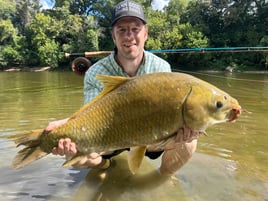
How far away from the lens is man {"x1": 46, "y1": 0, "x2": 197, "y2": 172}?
11.5 feet

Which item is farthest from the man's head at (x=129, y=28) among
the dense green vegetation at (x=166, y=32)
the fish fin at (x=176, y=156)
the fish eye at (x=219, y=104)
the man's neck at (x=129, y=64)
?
the dense green vegetation at (x=166, y=32)

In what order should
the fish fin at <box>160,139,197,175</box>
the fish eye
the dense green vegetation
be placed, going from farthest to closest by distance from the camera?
the dense green vegetation, the fish fin at <box>160,139,197,175</box>, the fish eye

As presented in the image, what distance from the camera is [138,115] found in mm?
2578

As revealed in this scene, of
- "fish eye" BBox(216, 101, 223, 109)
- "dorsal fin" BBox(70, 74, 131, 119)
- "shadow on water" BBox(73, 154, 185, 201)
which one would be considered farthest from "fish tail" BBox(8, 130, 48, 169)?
"fish eye" BBox(216, 101, 223, 109)

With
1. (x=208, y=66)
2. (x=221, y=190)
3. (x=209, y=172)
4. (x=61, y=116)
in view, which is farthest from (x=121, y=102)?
(x=208, y=66)

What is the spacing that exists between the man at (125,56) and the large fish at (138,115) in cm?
86

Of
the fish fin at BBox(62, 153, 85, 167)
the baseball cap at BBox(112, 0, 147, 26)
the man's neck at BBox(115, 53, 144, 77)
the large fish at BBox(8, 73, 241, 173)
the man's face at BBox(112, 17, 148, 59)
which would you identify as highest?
the baseball cap at BBox(112, 0, 147, 26)

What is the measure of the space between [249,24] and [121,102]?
4071 centimetres

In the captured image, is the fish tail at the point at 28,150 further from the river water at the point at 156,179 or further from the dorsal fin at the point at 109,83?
the river water at the point at 156,179

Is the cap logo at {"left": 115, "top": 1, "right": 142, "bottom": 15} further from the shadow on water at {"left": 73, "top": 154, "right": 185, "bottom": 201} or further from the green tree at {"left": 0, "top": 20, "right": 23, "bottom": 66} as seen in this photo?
the green tree at {"left": 0, "top": 20, "right": 23, "bottom": 66}

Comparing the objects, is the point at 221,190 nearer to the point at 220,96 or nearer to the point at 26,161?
the point at 220,96

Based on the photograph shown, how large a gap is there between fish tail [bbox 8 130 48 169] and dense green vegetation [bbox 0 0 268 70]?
33.1m

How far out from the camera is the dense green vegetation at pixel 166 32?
37.8 meters

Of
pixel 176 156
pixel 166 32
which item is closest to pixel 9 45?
pixel 166 32
